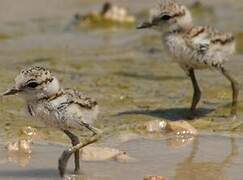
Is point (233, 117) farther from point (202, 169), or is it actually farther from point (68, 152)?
point (68, 152)

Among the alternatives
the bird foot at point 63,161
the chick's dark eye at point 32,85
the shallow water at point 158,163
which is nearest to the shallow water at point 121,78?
the shallow water at point 158,163

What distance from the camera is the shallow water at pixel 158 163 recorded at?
22.5 ft

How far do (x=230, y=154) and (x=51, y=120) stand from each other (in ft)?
4.83

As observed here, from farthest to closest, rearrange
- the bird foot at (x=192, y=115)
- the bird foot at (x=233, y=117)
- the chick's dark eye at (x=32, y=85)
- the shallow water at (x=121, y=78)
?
1. the bird foot at (x=192, y=115)
2. the bird foot at (x=233, y=117)
3. the shallow water at (x=121, y=78)
4. the chick's dark eye at (x=32, y=85)

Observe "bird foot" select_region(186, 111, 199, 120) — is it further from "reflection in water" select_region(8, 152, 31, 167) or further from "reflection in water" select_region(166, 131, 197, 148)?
"reflection in water" select_region(8, 152, 31, 167)

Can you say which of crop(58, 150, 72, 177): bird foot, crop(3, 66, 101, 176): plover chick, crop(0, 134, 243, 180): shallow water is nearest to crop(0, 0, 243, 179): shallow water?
crop(0, 134, 243, 180): shallow water

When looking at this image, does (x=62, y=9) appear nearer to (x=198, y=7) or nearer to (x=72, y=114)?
(x=198, y=7)

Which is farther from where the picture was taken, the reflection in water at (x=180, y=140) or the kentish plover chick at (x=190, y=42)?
the kentish plover chick at (x=190, y=42)

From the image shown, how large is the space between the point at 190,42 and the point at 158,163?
2.02m

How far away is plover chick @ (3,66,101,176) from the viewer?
6.75 metres

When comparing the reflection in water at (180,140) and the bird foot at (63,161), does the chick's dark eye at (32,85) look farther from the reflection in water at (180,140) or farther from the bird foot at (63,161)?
the reflection in water at (180,140)

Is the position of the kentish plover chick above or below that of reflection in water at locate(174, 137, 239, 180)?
above

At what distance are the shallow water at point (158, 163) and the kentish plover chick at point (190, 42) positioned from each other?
46.1 inches

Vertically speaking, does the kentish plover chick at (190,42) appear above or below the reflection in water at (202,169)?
above
